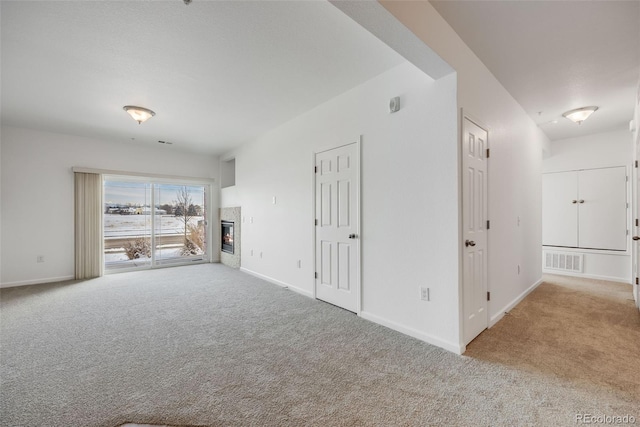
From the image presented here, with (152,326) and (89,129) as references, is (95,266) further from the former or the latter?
(152,326)

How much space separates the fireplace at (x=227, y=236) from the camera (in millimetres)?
6326

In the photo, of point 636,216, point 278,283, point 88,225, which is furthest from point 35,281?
point 636,216

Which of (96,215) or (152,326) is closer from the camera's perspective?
(152,326)

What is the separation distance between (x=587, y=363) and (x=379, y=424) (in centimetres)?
190

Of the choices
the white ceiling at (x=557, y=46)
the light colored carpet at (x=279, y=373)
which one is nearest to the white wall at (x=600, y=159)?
the white ceiling at (x=557, y=46)

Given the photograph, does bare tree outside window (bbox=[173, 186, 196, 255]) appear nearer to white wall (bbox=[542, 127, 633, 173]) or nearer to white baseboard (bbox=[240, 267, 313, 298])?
white baseboard (bbox=[240, 267, 313, 298])

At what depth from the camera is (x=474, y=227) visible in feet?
8.46

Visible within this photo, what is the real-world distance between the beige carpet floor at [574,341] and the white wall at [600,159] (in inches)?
50.1

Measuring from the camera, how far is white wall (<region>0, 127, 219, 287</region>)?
182 inches

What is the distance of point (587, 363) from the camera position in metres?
2.15

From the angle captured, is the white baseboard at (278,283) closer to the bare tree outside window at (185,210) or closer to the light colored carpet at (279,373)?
the light colored carpet at (279,373)

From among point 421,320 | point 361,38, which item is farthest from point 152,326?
point 361,38

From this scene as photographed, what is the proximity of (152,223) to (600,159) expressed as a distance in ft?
29.6

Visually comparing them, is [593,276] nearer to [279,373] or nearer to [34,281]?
[279,373]
